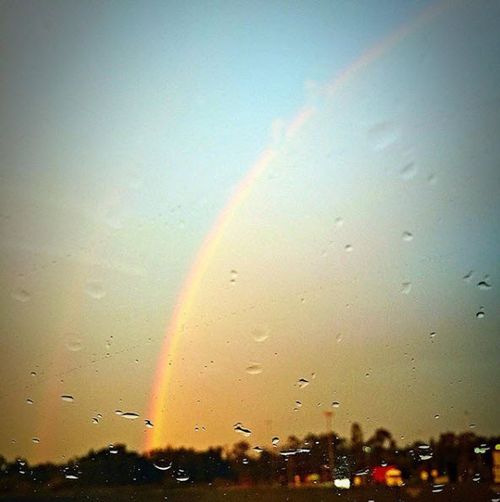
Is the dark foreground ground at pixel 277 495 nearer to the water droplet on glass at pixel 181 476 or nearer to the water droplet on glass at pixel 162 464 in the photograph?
the water droplet on glass at pixel 181 476

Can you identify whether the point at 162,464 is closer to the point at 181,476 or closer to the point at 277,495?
the point at 181,476

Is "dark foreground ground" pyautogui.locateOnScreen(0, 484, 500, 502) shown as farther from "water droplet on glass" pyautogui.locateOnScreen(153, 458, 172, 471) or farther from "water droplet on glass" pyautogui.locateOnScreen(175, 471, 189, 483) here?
"water droplet on glass" pyautogui.locateOnScreen(153, 458, 172, 471)

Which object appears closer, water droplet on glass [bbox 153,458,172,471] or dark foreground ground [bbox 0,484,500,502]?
dark foreground ground [bbox 0,484,500,502]

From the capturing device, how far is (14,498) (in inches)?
338

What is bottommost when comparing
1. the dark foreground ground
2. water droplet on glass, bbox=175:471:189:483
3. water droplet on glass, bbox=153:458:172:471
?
the dark foreground ground

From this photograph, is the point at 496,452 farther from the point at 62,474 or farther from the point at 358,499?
the point at 62,474

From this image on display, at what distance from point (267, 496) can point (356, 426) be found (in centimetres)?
114

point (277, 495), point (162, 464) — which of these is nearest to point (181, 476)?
point (162, 464)

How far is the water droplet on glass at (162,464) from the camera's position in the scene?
8407 mm

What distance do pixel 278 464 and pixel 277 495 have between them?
32 cm

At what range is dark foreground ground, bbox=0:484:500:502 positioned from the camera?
7.29 metres

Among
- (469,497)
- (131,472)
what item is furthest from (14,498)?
(469,497)

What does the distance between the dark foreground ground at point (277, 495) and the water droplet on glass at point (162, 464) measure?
225 mm

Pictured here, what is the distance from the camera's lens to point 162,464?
848cm
